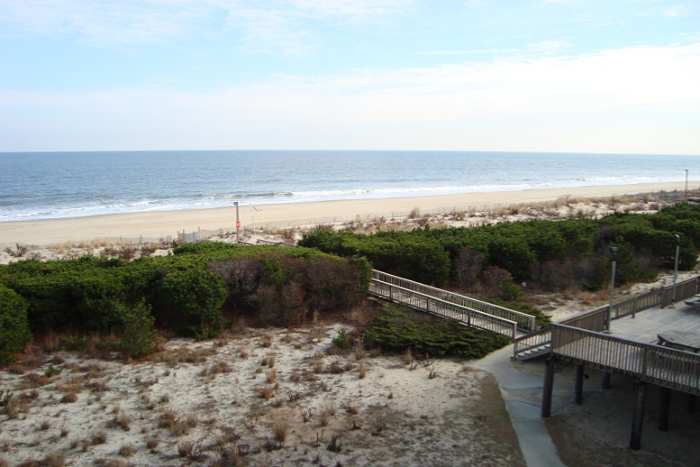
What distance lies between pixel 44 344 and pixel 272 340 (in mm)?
6850

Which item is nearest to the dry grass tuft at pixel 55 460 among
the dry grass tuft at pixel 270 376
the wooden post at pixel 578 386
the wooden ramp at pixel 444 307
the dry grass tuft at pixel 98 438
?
the dry grass tuft at pixel 98 438

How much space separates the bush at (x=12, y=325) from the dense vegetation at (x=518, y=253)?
12.6 metres

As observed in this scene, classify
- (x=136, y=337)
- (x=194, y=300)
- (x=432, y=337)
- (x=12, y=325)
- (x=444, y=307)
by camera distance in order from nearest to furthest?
1. (x=12, y=325)
2. (x=136, y=337)
3. (x=432, y=337)
4. (x=194, y=300)
5. (x=444, y=307)

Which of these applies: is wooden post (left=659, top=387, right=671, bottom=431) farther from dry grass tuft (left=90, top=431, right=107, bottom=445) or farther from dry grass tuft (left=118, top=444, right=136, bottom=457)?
dry grass tuft (left=90, top=431, right=107, bottom=445)

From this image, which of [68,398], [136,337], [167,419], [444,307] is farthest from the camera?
[444,307]

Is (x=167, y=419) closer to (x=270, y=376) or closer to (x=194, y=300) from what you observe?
(x=270, y=376)

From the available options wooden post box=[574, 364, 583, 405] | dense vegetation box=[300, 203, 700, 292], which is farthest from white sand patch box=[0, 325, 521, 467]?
dense vegetation box=[300, 203, 700, 292]

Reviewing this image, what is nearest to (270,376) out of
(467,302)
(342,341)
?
(342,341)

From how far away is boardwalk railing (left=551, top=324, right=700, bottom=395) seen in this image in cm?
1082

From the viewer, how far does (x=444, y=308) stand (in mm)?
19094

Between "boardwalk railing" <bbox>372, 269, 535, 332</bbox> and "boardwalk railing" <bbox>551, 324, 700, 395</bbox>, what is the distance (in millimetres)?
4840

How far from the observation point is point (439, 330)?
17.5m

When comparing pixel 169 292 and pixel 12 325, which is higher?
pixel 169 292

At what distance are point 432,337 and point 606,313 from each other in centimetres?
492
